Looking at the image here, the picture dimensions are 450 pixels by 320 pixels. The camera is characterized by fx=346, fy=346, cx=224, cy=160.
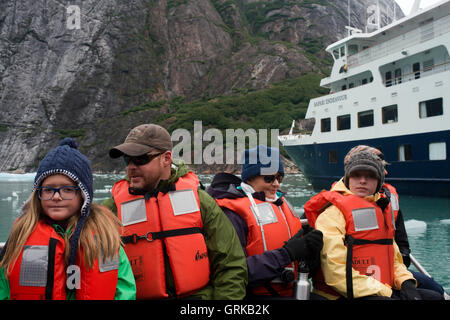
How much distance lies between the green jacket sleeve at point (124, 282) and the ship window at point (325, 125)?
16452 millimetres

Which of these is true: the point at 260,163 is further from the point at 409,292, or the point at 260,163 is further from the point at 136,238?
the point at 409,292

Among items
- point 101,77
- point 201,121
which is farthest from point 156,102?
point 201,121

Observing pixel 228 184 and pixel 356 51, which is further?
pixel 356 51

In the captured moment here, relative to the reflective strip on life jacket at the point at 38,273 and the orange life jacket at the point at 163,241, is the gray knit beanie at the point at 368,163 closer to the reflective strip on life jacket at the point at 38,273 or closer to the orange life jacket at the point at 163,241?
the orange life jacket at the point at 163,241

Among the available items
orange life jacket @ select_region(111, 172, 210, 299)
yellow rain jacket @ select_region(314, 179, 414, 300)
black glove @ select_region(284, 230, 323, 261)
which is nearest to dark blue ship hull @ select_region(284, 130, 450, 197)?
yellow rain jacket @ select_region(314, 179, 414, 300)

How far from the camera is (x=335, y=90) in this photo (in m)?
19.3

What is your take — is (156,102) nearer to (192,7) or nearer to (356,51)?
(192,7)

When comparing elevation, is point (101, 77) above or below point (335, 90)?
above

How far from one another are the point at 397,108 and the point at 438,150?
239 centimetres

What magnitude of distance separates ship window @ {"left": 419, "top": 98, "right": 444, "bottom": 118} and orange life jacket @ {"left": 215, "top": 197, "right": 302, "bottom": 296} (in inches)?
483

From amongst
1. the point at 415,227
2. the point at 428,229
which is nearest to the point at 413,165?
the point at 428,229

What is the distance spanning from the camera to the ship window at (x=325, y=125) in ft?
56.1

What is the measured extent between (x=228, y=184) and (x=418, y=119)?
495 inches

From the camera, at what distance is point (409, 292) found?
225 cm
